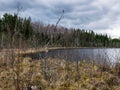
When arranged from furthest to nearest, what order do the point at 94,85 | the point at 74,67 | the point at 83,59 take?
the point at 83,59 → the point at 74,67 → the point at 94,85

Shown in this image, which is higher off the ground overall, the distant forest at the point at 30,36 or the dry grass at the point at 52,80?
the distant forest at the point at 30,36

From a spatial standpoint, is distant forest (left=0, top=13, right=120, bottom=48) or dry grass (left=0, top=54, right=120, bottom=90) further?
dry grass (left=0, top=54, right=120, bottom=90)

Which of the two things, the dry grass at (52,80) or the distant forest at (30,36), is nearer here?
the distant forest at (30,36)

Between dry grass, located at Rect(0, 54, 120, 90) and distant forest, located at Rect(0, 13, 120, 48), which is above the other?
distant forest, located at Rect(0, 13, 120, 48)

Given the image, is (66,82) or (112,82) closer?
(66,82)

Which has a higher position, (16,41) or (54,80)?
(16,41)

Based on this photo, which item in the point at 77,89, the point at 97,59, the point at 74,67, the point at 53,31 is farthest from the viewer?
the point at 97,59

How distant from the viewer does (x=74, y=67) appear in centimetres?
756

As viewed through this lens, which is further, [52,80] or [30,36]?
[30,36]

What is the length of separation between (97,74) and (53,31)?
3.49m

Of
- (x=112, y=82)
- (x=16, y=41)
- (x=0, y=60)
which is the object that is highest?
(x=16, y=41)

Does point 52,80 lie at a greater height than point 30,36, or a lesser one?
lesser

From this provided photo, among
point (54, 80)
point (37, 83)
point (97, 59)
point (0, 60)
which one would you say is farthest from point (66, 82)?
point (0, 60)

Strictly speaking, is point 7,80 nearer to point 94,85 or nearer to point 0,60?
point 94,85
